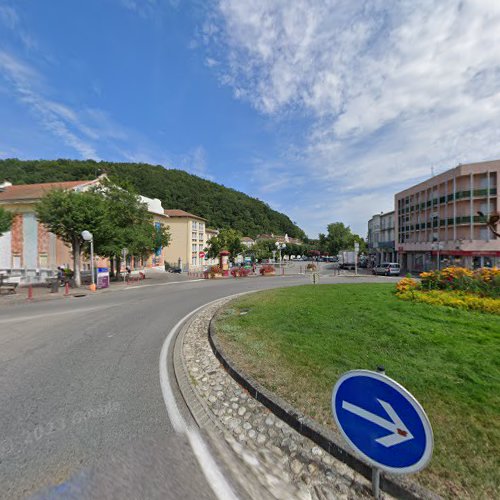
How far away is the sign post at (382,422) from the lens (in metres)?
1.77

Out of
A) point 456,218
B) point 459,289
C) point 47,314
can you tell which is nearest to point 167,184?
point 456,218

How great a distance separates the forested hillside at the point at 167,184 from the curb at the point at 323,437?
1028 inches

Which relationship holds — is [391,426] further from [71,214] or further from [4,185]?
[4,185]

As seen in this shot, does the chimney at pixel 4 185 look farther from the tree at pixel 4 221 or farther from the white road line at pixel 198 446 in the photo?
the white road line at pixel 198 446

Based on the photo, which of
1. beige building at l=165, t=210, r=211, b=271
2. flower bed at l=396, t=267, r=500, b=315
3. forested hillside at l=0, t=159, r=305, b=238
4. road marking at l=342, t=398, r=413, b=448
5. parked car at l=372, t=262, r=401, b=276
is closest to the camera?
road marking at l=342, t=398, r=413, b=448

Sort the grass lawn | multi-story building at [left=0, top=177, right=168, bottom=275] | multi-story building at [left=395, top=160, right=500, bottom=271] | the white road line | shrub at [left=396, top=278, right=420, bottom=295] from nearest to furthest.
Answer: the white road line < the grass lawn < shrub at [left=396, top=278, right=420, bottom=295] < multi-story building at [left=0, top=177, right=168, bottom=275] < multi-story building at [left=395, top=160, right=500, bottom=271]

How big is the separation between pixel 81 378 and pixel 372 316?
6.91 m

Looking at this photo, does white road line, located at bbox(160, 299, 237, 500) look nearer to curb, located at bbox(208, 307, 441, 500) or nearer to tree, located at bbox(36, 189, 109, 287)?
curb, located at bbox(208, 307, 441, 500)

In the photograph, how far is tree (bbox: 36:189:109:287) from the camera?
716 inches

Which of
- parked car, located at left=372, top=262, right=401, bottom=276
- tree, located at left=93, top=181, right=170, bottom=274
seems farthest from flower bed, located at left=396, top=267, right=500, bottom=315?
parked car, located at left=372, top=262, right=401, bottom=276

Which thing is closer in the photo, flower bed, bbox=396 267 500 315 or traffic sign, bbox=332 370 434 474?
traffic sign, bbox=332 370 434 474

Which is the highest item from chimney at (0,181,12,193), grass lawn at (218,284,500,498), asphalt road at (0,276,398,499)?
chimney at (0,181,12,193)

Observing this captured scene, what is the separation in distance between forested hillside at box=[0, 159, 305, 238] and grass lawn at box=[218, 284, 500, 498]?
24.4 meters

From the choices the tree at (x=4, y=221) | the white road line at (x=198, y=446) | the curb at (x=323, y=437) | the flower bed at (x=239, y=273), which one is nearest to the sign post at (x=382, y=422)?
the curb at (x=323, y=437)
